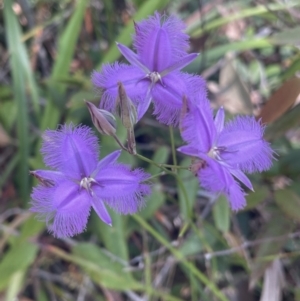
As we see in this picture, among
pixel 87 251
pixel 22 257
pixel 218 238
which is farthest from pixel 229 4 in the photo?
pixel 22 257

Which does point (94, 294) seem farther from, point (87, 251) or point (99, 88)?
point (99, 88)

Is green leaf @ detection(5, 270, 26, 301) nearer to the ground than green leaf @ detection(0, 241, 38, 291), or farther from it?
nearer to the ground

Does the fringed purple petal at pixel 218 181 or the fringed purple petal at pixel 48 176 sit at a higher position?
the fringed purple petal at pixel 48 176

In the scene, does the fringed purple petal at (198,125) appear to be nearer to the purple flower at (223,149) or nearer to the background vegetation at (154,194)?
the purple flower at (223,149)

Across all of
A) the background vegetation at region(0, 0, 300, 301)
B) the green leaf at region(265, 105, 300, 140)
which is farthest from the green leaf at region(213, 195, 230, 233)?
the green leaf at region(265, 105, 300, 140)

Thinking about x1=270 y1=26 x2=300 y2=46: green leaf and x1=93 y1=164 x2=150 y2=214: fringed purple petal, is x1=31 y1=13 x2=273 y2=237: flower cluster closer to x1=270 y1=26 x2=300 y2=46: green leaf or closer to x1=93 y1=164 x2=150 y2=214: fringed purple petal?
x1=93 y1=164 x2=150 y2=214: fringed purple petal

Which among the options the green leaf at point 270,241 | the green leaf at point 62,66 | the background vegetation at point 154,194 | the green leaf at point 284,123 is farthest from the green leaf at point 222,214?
the green leaf at point 62,66

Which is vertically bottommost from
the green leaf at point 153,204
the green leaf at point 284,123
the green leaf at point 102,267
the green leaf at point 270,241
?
the green leaf at point 270,241

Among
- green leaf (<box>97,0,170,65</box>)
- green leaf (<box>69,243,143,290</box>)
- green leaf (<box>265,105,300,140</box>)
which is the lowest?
green leaf (<box>69,243,143,290</box>)
